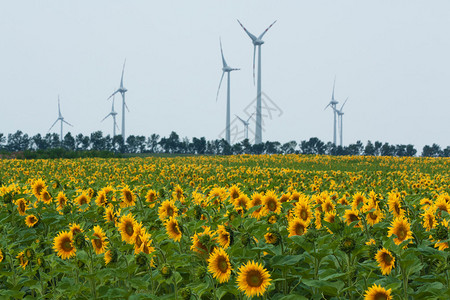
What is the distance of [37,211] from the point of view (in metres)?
5.38

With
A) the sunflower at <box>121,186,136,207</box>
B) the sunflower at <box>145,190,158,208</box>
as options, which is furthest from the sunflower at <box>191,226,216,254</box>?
the sunflower at <box>145,190,158,208</box>

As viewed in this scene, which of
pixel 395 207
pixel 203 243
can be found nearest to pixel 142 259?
pixel 203 243

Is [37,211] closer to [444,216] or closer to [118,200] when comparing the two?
[118,200]

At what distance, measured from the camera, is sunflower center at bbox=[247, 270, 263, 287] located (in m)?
2.72

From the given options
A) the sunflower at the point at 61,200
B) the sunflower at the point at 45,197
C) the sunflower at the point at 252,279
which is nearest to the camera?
the sunflower at the point at 252,279

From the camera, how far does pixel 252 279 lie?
2.74m

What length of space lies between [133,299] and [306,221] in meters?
1.70

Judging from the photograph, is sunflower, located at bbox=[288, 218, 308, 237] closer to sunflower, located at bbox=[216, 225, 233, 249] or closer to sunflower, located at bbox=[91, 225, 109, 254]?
sunflower, located at bbox=[216, 225, 233, 249]

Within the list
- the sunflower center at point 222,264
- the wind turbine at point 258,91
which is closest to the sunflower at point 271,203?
the sunflower center at point 222,264

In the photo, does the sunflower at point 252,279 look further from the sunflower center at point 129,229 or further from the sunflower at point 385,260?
the sunflower center at point 129,229

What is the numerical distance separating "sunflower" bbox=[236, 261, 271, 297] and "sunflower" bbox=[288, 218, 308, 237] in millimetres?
1047

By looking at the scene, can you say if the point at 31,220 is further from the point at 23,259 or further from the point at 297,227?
the point at 297,227

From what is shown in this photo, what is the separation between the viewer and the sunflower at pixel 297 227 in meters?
3.70

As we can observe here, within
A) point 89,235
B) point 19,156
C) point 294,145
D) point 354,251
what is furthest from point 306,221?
point 294,145
